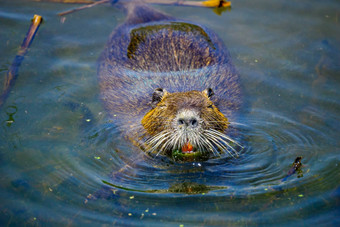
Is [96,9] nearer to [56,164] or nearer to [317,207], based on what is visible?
[56,164]

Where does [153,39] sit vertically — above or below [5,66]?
above

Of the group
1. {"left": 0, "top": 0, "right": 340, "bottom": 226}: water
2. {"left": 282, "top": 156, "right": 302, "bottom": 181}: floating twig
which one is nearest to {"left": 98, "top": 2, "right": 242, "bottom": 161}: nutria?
{"left": 0, "top": 0, "right": 340, "bottom": 226}: water

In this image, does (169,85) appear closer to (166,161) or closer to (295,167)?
(166,161)

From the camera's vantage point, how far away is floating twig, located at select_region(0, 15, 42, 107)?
5755 millimetres

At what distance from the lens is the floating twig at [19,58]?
5755mm

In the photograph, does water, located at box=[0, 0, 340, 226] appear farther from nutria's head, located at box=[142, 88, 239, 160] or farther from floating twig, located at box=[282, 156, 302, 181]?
nutria's head, located at box=[142, 88, 239, 160]

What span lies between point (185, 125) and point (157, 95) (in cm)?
82

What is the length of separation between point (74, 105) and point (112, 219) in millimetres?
2243

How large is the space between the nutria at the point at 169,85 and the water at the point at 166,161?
0.71 feet

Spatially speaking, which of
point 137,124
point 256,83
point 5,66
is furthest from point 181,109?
point 5,66

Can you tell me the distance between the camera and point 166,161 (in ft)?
15.9

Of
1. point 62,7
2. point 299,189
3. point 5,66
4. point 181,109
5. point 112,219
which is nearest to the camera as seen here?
point 112,219

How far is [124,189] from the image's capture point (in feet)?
14.1

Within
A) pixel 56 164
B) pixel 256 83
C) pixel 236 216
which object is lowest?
pixel 56 164
